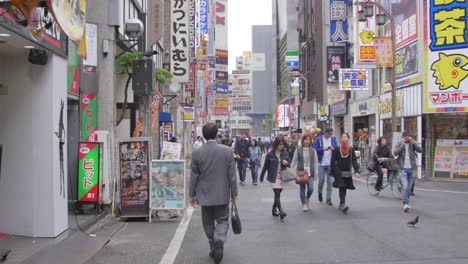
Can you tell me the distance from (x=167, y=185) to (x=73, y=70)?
3.31 metres

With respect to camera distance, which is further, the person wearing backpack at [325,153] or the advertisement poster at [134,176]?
the person wearing backpack at [325,153]

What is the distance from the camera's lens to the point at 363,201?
45.0ft

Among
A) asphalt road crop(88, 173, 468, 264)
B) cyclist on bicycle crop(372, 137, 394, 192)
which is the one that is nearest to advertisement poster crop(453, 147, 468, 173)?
cyclist on bicycle crop(372, 137, 394, 192)

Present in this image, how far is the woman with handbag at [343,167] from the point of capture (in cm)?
1168

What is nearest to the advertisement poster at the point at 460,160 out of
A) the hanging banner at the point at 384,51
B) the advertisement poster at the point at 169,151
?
the hanging banner at the point at 384,51

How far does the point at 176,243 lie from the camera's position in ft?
27.5

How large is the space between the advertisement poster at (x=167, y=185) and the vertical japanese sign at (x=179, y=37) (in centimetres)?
1578

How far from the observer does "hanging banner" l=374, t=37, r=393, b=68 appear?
70.0 ft

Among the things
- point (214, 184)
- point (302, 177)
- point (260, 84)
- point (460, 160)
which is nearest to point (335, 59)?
point (460, 160)

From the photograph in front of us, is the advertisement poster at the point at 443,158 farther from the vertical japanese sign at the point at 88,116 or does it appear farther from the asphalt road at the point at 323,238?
the vertical japanese sign at the point at 88,116

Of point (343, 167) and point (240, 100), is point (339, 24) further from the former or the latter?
point (240, 100)

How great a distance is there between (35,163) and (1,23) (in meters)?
2.50

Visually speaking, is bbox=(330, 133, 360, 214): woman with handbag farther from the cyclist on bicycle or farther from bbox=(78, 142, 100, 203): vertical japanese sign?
bbox=(78, 142, 100, 203): vertical japanese sign

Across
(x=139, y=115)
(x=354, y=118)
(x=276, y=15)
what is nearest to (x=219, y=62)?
(x=276, y=15)
